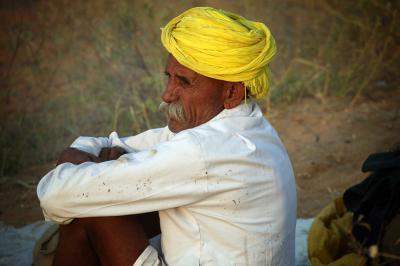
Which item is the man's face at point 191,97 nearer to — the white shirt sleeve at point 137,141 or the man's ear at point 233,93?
the man's ear at point 233,93

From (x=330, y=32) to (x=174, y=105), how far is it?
4.95 m

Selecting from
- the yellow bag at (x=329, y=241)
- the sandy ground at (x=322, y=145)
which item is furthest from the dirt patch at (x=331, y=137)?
the yellow bag at (x=329, y=241)

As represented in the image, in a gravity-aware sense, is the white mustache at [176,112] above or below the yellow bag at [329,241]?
above

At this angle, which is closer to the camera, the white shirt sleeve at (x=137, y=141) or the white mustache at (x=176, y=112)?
the white mustache at (x=176, y=112)

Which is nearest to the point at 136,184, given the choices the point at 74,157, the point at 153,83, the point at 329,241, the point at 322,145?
the point at 74,157

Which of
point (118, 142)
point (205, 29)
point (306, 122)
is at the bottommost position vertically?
point (306, 122)

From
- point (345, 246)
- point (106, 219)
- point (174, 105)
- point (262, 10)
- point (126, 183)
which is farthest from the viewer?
point (262, 10)

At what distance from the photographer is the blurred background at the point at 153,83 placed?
5.06 meters

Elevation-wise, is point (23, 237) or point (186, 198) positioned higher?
point (186, 198)

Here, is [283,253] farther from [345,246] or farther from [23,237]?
[23,237]

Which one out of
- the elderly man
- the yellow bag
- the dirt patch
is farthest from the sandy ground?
the elderly man

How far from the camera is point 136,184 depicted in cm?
223

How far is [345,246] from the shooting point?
3379 mm

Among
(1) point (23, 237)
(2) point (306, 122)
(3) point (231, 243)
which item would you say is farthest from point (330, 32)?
(3) point (231, 243)
